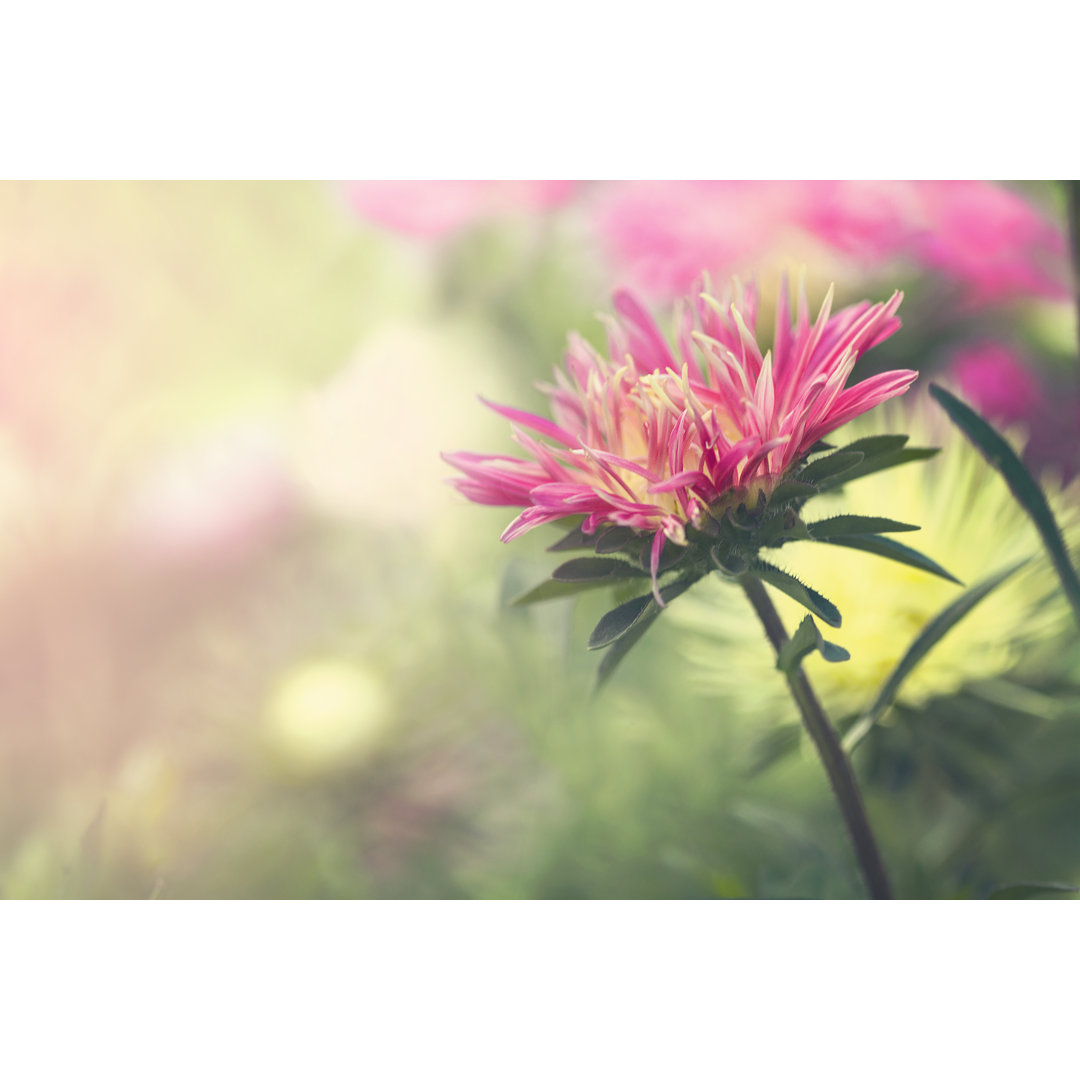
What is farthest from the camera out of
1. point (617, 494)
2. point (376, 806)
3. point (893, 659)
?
point (376, 806)

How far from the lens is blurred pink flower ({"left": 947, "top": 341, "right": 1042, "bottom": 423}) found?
1.74 ft

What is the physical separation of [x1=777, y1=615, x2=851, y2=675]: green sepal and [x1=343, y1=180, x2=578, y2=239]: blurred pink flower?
0.36 meters

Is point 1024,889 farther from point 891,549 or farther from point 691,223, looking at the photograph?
point 691,223

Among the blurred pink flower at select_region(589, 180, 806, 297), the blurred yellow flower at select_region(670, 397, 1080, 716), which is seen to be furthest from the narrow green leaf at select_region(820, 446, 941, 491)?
the blurred pink flower at select_region(589, 180, 806, 297)

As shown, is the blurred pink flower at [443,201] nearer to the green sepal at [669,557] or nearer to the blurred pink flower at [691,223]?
the blurred pink flower at [691,223]

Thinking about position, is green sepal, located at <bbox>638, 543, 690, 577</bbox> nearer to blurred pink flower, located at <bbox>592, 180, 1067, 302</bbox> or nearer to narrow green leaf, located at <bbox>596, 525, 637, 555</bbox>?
narrow green leaf, located at <bbox>596, 525, 637, 555</bbox>

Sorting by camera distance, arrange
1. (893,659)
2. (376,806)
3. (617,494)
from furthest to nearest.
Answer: (376,806)
(893,659)
(617,494)

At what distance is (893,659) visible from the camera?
0.42 meters

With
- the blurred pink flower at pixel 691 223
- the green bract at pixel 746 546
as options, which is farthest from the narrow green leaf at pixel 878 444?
the blurred pink flower at pixel 691 223

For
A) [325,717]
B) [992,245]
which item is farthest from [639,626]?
[992,245]

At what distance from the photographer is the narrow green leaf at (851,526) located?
0.26 m
